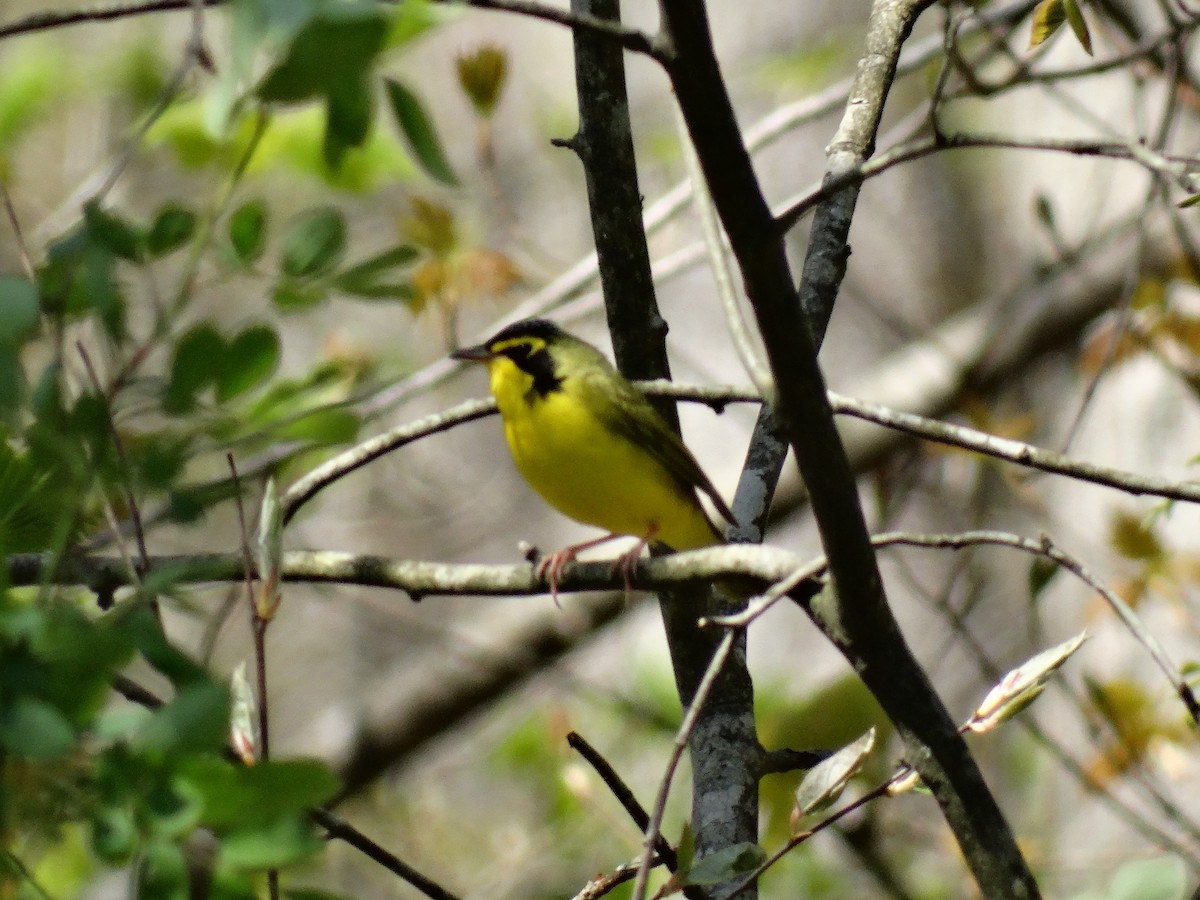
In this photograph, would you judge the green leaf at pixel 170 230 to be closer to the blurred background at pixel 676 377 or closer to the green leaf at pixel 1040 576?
the blurred background at pixel 676 377

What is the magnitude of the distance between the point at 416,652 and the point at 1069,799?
458cm

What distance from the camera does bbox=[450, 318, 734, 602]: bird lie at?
3.12m

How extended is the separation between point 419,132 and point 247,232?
1.27 ft

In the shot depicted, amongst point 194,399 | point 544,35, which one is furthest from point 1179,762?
point 544,35

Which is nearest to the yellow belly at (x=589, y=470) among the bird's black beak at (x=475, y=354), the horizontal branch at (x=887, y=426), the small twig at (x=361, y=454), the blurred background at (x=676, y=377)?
the bird's black beak at (x=475, y=354)

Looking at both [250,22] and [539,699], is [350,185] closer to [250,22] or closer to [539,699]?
[250,22]

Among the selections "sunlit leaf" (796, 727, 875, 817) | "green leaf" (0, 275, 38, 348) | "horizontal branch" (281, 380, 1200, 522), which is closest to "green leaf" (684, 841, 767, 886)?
"sunlit leaf" (796, 727, 875, 817)

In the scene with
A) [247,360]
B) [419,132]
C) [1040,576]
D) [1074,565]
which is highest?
[419,132]

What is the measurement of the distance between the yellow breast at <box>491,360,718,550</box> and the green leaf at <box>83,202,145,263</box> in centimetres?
191

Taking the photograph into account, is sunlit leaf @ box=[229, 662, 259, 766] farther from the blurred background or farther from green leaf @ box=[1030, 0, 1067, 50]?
green leaf @ box=[1030, 0, 1067, 50]

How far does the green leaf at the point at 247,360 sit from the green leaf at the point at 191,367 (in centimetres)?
2

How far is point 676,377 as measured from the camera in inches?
273

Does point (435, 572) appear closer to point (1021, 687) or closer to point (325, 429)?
point (325, 429)

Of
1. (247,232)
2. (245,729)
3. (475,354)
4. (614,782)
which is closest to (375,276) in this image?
(247,232)
